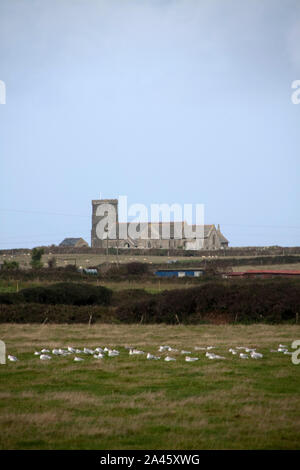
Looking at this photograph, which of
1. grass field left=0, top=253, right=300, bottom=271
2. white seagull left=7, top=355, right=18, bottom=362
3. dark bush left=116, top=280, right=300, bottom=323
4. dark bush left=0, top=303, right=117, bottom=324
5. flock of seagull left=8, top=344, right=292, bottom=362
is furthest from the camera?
grass field left=0, top=253, right=300, bottom=271

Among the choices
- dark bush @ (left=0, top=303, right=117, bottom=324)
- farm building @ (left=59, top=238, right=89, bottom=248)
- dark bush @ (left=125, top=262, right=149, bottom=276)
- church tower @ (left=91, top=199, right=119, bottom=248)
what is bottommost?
dark bush @ (left=0, top=303, right=117, bottom=324)

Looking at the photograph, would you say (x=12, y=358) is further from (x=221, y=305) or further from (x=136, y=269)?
(x=136, y=269)

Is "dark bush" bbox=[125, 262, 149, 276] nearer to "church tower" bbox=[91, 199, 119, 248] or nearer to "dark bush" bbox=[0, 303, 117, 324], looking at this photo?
"dark bush" bbox=[0, 303, 117, 324]

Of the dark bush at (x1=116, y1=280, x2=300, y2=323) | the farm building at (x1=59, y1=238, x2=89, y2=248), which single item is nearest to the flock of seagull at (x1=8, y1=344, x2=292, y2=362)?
the dark bush at (x1=116, y1=280, x2=300, y2=323)

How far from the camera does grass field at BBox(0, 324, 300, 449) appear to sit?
9555 mm

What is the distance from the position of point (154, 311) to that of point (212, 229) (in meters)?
87.1

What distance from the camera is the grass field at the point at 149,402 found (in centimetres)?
955

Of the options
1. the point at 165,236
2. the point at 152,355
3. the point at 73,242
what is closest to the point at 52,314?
the point at 152,355

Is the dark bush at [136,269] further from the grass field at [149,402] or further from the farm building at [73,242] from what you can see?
the farm building at [73,242]

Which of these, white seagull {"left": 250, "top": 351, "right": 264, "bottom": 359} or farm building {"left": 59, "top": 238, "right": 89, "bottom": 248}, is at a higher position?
farm building {"left": 59, "top": 238, "right": 89, "bottom": 248}

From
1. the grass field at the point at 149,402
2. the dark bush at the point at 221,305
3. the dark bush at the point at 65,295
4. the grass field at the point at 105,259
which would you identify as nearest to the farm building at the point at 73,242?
the grass field at the point at 105,259

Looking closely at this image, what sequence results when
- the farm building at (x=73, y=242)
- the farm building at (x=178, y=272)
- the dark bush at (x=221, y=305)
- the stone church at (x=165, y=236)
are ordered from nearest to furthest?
the dark bush at (x=221, y=305) < the farm building at (x=178, y=272) < the stone church at (x=165, y=236) < the farm building at (x=73, y=242)

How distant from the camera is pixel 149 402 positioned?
39.6ft
